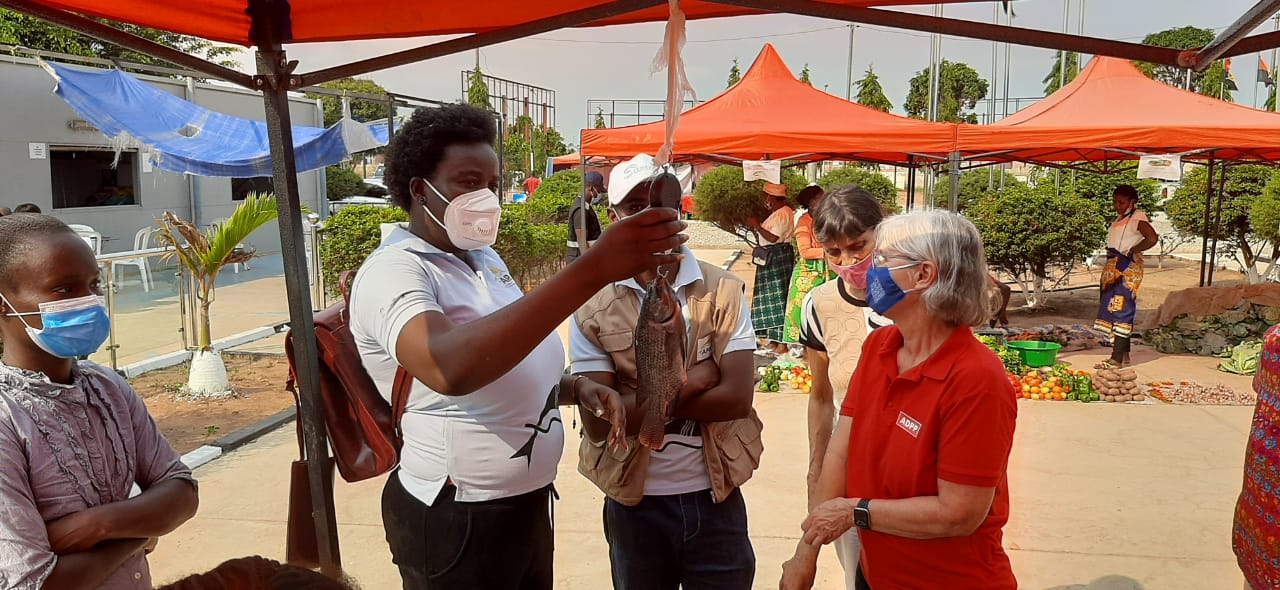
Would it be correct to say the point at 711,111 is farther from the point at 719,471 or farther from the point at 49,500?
the point at 49,500

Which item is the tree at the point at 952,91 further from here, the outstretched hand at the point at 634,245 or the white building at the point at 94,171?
the outstretched hand at the point at 634,245

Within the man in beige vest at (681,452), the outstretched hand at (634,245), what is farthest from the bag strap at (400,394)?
the outstretched hand at (634,245)

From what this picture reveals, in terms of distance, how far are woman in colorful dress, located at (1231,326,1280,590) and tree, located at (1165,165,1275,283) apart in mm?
13903

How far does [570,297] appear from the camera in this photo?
126 centimetres

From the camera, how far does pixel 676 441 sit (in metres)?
2.32

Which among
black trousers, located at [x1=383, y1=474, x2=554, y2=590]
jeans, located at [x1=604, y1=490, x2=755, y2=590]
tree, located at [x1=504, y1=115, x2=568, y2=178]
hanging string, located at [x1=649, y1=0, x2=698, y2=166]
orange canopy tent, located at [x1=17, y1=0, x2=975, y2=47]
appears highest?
tree, located at [x1=504, y1=115, x2=568, y2=178]

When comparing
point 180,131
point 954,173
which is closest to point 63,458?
point 954,173

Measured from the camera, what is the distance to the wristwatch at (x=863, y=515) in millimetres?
2031

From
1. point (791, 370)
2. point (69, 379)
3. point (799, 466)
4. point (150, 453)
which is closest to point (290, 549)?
point (150, 453)

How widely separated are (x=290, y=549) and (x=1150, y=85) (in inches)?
414

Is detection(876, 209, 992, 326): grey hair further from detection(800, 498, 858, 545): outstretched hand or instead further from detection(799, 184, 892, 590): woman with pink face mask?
detection(799, 184, 892, 590): woman with pink face mask

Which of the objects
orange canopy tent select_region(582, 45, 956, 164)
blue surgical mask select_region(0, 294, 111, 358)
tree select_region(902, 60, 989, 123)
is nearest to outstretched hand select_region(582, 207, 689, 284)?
blue surgical mask select_region(0, 294, 111, 358)

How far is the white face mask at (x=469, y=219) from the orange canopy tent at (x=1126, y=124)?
7951mm

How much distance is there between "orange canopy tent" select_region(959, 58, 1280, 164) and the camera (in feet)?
28.0
